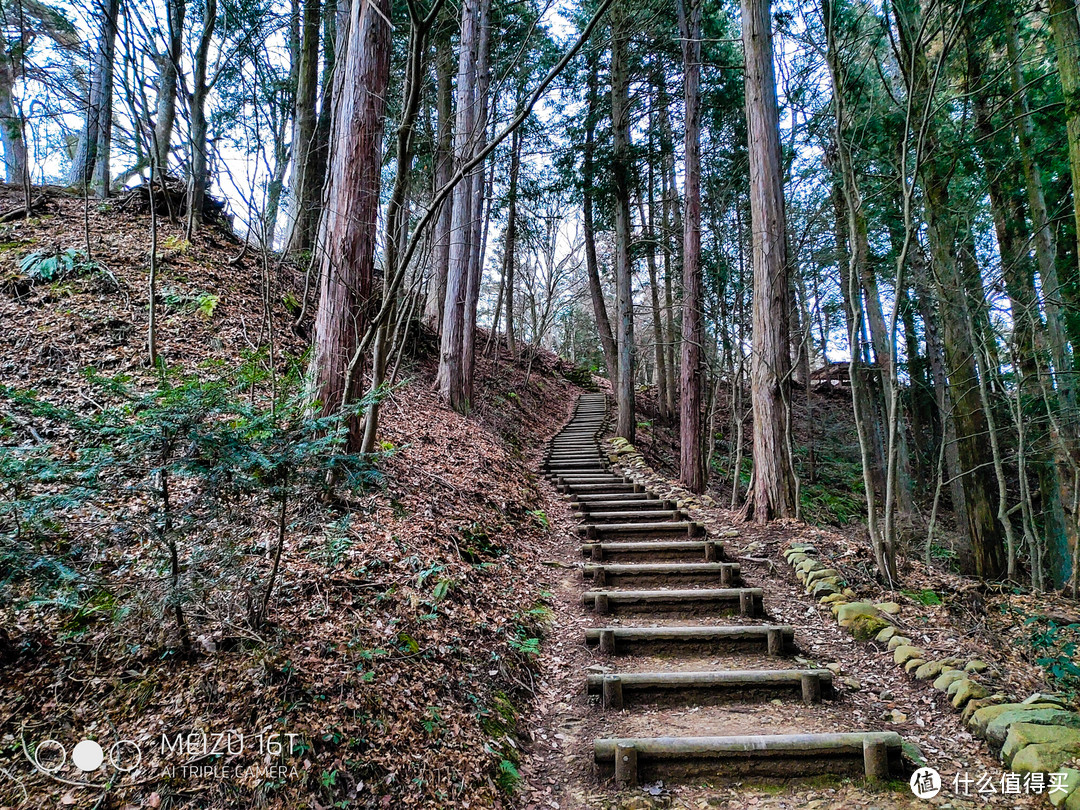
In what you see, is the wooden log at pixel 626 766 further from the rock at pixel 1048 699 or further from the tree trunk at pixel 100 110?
the tree trunk at pixel 100 110

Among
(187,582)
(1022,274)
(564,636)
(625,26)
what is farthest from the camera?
(625,26)

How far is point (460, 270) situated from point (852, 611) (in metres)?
7.75

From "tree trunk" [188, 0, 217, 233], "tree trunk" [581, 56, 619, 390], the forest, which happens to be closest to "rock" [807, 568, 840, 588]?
the forest

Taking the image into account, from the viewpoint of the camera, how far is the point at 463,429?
7.87 metres

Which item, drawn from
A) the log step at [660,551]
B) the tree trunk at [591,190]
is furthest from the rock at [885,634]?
the tree trunk at [591,190]

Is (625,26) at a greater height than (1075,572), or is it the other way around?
(625,26)

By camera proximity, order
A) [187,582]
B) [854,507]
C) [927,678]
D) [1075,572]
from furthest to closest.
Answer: [854,507]
[1075,572]
[927,678]
[187,582]

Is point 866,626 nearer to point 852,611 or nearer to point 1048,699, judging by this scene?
point 852,611

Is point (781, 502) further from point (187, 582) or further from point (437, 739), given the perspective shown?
point (187, 582)

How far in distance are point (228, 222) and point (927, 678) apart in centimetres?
979

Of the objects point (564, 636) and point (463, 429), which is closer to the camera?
point (564, 636)

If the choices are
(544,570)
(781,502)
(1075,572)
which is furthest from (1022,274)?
(544,570)

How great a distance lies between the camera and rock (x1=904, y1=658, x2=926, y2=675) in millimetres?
3343

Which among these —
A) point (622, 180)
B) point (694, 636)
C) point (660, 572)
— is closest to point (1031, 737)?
point (694, 636)
